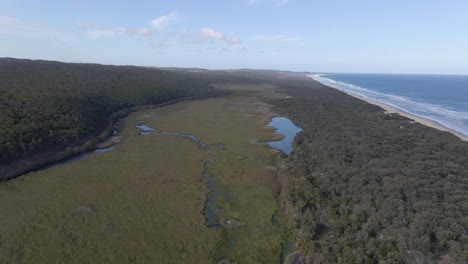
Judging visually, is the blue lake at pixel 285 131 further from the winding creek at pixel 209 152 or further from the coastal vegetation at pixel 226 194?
the coastal vegetation at pixel 226 194

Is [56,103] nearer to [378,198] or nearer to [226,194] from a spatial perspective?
[226,194]

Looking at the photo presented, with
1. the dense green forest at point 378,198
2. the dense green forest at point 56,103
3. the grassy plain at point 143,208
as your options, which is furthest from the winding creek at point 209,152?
the dense green forest at point 378,198

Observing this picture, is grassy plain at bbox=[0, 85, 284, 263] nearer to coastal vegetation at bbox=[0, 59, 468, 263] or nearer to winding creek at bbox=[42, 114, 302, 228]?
coastal vegetation at bbox=[0, 59, 468, 263]

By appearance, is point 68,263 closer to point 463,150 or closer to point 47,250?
point 47,250

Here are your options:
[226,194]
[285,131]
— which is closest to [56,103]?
[226,194]

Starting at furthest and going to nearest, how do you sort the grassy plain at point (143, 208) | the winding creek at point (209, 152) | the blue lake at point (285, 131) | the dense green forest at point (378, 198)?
the blue lake at point (285, 131) → the winding creek at point (209, 152) → the grassy plain at point (143, 208) → the dense green forest at point (378, 198)

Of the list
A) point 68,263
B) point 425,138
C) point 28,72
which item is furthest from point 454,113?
point 28,72
